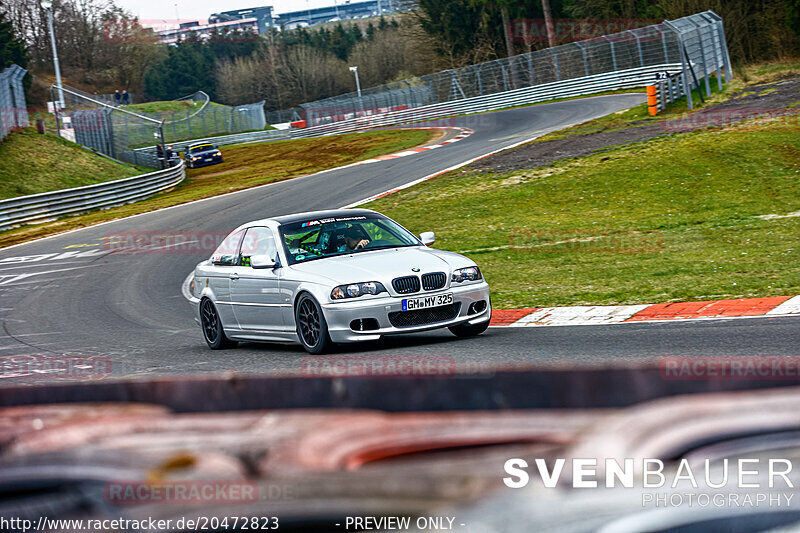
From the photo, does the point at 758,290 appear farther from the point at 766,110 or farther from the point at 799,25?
the point at 799,25

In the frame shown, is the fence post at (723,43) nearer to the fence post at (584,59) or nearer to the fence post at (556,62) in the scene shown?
the fence post at (584,59)

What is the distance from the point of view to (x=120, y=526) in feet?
7.18

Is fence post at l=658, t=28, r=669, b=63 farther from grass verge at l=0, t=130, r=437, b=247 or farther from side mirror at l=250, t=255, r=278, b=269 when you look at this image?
side mirror at l=250, t=255, r=278, b=269

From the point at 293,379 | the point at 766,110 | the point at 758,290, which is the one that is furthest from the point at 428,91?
the point at 293,379

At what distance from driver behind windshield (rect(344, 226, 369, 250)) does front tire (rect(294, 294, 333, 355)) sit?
44.2 inches

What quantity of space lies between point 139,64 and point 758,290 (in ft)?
363

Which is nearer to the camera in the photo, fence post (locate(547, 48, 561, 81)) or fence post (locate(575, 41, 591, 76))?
fence post (locate(575, 41, 591, 76))

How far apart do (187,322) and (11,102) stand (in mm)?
28437

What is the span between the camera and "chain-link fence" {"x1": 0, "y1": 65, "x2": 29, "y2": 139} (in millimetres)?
35750

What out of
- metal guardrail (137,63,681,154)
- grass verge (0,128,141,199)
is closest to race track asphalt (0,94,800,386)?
grass verge (0,128,141,199)

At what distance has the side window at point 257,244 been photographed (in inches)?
399

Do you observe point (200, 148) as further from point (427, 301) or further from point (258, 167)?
point (427, 301)

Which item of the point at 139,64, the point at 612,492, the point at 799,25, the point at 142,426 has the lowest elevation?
the point at 612,492

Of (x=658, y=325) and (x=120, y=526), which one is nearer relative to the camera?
(x=120, y=526)
